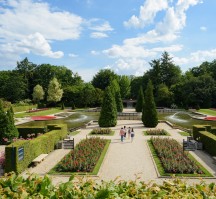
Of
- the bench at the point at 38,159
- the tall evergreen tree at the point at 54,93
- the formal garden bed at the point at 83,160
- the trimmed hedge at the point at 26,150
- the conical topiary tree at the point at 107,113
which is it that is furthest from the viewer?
the tall evergreen tree at the point at 54,93

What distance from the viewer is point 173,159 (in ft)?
56.7

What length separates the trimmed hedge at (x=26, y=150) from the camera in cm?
1561

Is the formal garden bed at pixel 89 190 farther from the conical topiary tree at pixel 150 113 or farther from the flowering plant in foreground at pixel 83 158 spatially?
the conical topiary tree at pixel 150 113

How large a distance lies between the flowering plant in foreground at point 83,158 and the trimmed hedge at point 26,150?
2012 millimetres

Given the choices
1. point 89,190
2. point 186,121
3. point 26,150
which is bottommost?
point 186,121

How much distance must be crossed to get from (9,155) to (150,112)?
72.4 feet

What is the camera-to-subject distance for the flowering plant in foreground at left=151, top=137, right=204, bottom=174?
1559cm

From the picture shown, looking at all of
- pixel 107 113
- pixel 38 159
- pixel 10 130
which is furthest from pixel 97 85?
pixel 38 159

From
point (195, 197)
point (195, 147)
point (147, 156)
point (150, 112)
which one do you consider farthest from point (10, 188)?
point (150, 112)

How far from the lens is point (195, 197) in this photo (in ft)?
14.4

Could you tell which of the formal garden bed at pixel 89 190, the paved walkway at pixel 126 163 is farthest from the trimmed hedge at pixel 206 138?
the formal garden bed at pixel 89 190

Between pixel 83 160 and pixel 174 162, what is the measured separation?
17.9 ft

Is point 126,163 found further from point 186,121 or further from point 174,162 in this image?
point 186,121

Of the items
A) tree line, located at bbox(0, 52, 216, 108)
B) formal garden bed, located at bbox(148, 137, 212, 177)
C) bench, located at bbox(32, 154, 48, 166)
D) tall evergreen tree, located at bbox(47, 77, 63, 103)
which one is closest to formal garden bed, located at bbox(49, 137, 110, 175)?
bench, located at bbox(32, 154, 48, 166)
